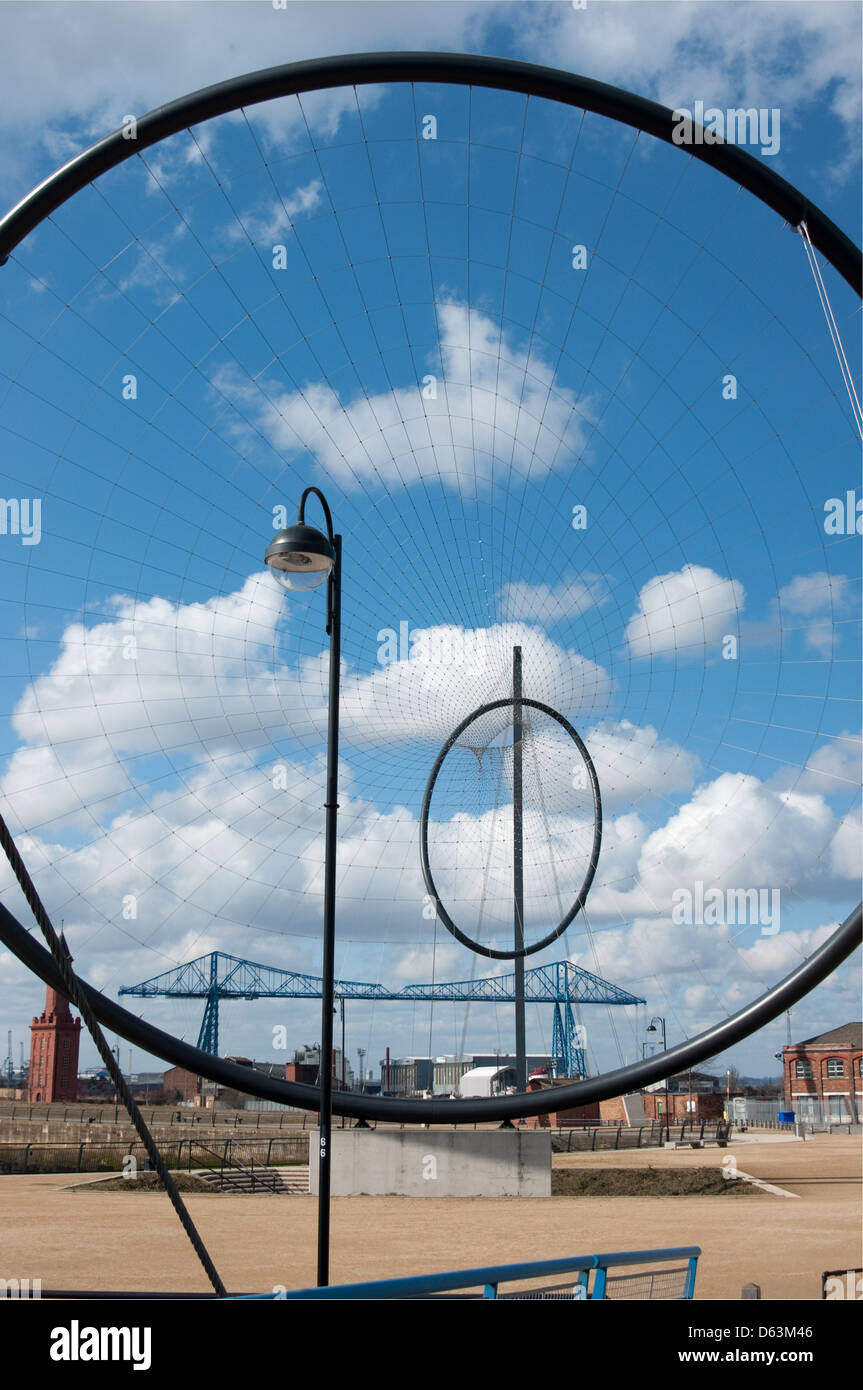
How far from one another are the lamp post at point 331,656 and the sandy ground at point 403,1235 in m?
7.29

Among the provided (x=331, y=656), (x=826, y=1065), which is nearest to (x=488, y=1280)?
(x=331, y=656)

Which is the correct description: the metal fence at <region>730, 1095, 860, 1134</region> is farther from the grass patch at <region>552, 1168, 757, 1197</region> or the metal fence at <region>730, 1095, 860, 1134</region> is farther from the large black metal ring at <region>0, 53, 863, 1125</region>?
the large black metal ring at <region>0, 53, 863, 1125</region>

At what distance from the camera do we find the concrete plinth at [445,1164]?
106 feet

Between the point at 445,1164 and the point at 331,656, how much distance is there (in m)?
23.3

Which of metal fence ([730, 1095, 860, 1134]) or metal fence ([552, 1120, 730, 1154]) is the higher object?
metal fence ([552, 1120, 730, 1154])

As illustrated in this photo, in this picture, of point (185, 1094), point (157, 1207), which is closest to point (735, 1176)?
point (157, 1207)

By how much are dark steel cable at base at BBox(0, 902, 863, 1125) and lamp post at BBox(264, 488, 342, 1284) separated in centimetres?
380

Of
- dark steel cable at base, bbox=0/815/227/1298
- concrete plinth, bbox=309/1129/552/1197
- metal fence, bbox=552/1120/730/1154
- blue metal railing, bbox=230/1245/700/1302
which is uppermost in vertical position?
dark steel cable at base, bbox=0/815/227/1298

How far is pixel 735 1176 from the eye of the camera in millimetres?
37312

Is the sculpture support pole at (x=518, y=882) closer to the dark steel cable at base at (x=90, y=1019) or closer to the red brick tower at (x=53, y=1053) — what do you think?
the dark steel cable at base at (x=90, y=1019)

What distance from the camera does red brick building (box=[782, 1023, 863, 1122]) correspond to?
440 ft

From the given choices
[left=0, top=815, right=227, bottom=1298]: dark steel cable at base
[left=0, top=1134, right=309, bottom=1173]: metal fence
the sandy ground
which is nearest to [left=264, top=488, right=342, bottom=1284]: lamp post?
[left=0, top=815, right=227, bottom=1298]: dark steel cable at base

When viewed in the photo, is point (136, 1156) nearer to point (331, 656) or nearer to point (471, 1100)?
point (471, 1100)
